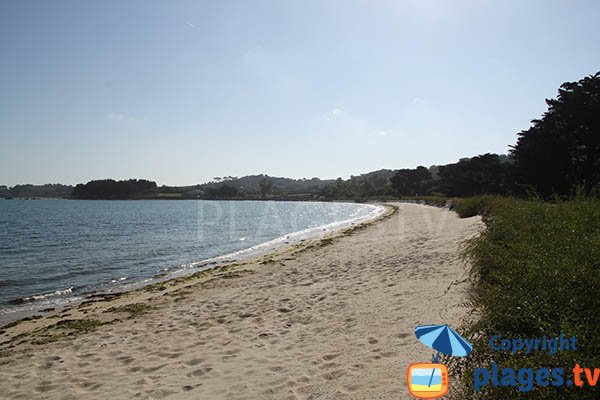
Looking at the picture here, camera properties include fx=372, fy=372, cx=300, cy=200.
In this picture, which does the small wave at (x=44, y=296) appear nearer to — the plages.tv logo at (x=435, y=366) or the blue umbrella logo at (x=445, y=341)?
the plages.tv logo at (x=435, y=366)

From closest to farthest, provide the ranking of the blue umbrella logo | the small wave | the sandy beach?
the blue umbrella logo < the sandy beach < the small wave

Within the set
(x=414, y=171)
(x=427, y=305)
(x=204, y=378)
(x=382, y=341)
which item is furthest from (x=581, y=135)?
(x=414, y=171)

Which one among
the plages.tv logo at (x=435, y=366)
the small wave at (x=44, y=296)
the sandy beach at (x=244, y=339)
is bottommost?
the small wave at (x=44, y=296)

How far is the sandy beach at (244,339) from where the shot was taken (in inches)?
187

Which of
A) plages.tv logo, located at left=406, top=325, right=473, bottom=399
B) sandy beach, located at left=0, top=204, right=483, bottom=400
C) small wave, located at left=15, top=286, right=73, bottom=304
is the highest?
plages.tv logo, located at left=406, top=325, right=473, bottom=399

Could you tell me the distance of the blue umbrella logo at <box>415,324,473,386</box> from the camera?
9.86 ft

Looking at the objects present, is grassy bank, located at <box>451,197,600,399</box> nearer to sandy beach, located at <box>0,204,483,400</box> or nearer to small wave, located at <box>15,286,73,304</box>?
sandy beach, located at <box>0,204,483,400</box>

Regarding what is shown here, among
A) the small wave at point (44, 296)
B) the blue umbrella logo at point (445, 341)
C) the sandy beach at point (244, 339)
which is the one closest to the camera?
the blue umbrella logo at point (445, 341)

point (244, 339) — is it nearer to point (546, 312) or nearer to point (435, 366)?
point (435, 366)

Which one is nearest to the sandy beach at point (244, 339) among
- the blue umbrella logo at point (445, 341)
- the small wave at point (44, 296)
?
the blue umbrella logo at point (445, 341)

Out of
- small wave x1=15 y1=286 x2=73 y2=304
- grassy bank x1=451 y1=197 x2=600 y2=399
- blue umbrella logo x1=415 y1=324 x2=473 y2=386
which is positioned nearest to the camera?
grassy bank x1=451 y1=197 x2=600 y2=399

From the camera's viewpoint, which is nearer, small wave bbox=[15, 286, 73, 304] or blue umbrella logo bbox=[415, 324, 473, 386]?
blue umbrella logo bbox=[415, 324, 473, 386]

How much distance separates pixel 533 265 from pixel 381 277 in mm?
6718

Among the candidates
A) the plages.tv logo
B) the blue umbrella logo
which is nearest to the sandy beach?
the plages.tv logo
